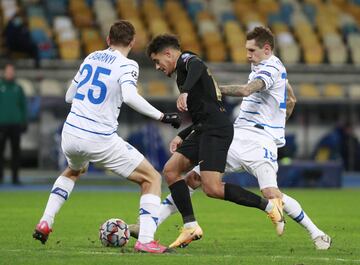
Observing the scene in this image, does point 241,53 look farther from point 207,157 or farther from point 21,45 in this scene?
point 207,157

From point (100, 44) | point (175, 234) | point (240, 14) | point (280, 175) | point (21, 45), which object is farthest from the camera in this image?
point (240, 14)

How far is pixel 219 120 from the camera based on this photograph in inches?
436

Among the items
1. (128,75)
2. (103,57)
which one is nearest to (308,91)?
(103,57)

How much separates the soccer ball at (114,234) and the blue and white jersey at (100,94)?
0.98 meters

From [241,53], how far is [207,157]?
777 inches

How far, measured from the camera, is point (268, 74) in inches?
443

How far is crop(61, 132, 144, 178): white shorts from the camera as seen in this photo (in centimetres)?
1057

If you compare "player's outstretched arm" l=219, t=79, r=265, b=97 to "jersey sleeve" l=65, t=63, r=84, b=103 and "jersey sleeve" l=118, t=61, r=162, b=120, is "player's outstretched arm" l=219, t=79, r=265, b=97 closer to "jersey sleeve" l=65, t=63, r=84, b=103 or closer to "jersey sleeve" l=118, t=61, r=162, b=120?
"jersey sleeve" l=118, t=61, r=162, b=120

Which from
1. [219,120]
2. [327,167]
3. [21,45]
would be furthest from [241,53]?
[219,120]

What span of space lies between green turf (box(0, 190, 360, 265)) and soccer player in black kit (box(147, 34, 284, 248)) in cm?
42

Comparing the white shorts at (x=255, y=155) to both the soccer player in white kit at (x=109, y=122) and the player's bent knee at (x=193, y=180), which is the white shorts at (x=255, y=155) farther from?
the soccer player in white kit at (x=109, y=122)

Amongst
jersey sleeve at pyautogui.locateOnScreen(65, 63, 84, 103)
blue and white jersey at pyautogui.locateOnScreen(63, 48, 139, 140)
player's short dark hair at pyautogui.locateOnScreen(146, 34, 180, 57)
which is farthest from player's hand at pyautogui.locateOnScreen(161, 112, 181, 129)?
jersey sleeve at pyautogui.locateOnScreen(65, 63, 84, 103)

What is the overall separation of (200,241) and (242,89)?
186 cm

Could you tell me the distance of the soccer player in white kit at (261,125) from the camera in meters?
11.3
